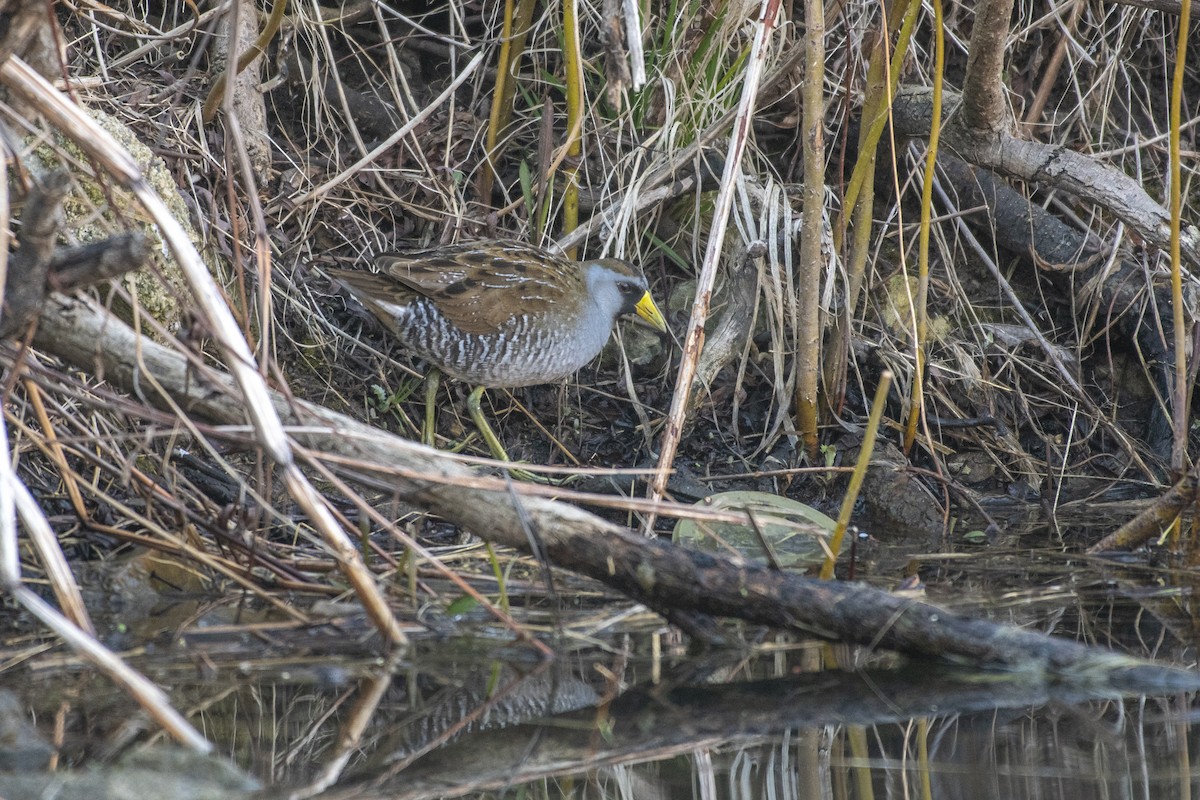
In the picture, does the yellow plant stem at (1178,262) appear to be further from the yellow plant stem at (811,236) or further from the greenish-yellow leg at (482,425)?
the greenish-yellow leg at (482,425)

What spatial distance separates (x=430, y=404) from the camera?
437 cm

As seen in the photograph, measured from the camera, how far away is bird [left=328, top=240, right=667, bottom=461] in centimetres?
417

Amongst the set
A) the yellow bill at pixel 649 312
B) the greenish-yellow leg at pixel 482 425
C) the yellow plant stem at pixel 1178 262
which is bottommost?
the greenish-yellow leg at pixel 482 425

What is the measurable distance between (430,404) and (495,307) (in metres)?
0.43

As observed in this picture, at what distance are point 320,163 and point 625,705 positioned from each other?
3.06 m

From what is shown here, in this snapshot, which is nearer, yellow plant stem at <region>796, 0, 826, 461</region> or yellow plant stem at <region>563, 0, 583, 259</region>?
yellow plant stem at <region>796, 0, 826, 461</region>

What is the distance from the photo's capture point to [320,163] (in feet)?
15.8

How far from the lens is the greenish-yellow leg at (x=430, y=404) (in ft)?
14.1

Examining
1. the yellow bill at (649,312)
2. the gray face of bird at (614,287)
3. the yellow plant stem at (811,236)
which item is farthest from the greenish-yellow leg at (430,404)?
the yellow plant stem at (811,236)

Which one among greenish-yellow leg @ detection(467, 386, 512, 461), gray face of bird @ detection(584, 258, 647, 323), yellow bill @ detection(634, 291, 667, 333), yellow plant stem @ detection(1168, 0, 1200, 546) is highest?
yellow plant stem @ detection(1168, 0, 1200, 546)

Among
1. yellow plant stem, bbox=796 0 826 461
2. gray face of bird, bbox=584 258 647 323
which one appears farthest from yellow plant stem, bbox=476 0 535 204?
yellow plant stem, bbox=796 0 826 461

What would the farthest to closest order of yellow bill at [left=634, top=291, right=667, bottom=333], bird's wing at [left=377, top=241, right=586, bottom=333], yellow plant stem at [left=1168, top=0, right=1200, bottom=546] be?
yellow bill at [left=634, top=291, right=667, bottom=333] < bird's wing at [left=377, top=241, right=586, bottom=333] < yellow plant stem at [left=1168, top=0, right=1200, bottom=546]

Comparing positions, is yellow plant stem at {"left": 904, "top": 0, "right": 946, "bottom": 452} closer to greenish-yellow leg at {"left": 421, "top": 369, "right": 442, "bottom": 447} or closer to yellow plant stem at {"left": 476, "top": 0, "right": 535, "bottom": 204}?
yellow plant stem at {"left": 476, "top": 0, "right": 535, "bottom": 204}

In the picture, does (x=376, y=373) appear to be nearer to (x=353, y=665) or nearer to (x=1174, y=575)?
(x=353, y=665)
